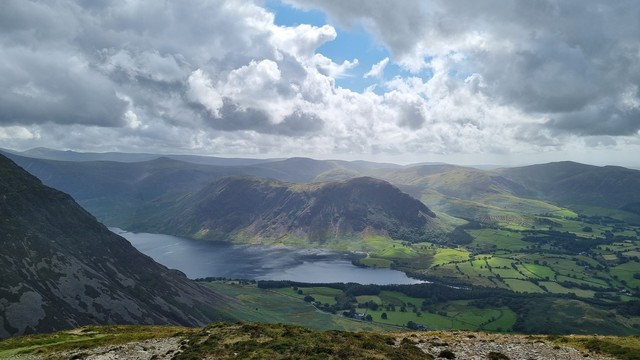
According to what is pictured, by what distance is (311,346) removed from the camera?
48.2 m

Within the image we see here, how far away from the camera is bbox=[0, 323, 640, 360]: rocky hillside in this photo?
47.3m

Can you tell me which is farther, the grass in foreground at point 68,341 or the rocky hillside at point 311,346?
the grass in foreground at point 68,341

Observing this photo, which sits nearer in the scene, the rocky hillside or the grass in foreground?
the rocky hillside

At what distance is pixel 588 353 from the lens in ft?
173

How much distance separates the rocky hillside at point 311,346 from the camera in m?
47.3

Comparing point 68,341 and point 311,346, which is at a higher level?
point 311,346

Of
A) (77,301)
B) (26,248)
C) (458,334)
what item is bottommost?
(77,301)

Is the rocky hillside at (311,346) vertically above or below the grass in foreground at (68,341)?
above

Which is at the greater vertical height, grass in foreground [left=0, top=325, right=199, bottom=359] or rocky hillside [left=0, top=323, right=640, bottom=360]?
rocky hillside [left=0, top=323, right=640, bottom=360]

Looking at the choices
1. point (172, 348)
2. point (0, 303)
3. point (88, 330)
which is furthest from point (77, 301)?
point (172, 348)

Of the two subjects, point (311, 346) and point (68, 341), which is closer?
point (311, 346)

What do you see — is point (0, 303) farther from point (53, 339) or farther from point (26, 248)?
point (53, 339)

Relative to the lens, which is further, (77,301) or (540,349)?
(77,301)

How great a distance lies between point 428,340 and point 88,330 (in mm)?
60971
